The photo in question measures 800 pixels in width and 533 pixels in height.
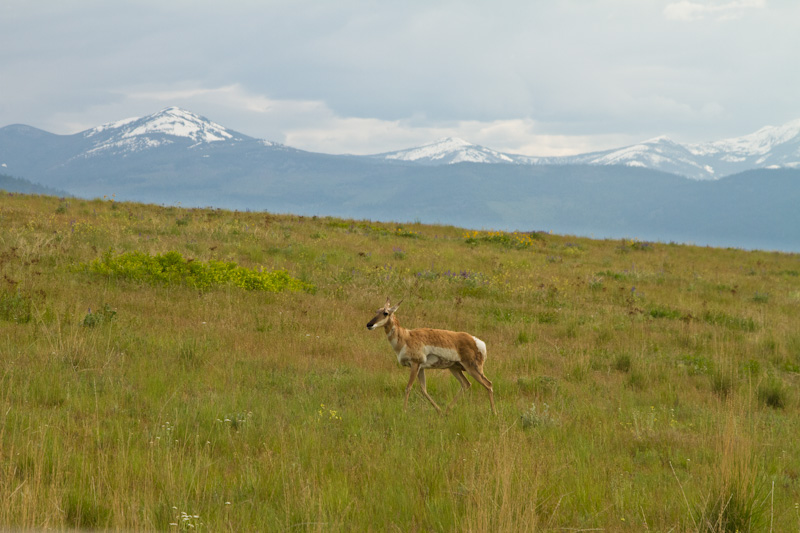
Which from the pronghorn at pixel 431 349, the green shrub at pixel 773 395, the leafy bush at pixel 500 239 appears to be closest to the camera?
the pronghorn at pixel 431 349

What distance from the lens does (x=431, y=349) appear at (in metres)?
7.20

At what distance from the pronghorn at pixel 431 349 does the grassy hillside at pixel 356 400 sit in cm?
48

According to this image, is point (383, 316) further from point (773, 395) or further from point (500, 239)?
point (500, 239)

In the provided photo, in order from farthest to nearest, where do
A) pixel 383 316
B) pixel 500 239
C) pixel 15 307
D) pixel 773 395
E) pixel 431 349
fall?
pixel 500 239
pixel 15 307
pixel 773 395
pixel 431 349
pixel 383 316

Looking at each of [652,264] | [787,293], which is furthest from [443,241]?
[787,293]

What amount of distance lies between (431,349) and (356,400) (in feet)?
3.73

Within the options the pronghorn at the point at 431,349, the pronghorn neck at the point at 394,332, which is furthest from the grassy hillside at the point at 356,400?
the pronghorn neck at the point at 394,332

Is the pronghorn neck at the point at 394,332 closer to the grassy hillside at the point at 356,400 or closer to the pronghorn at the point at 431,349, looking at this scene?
the pronghorn at the point at 431,349

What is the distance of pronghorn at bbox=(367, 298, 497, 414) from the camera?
7137 mm

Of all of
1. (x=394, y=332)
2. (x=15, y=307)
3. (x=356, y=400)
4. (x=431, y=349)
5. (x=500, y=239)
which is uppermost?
(x=500, y=239)

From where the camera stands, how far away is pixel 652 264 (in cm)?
2642

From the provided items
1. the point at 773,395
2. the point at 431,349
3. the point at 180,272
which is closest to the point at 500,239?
the point at 180,272

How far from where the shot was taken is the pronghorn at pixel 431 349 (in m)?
7.14

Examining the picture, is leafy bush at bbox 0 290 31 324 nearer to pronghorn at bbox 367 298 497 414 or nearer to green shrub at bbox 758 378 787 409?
pronghorn at bbox 367 298 497 414
